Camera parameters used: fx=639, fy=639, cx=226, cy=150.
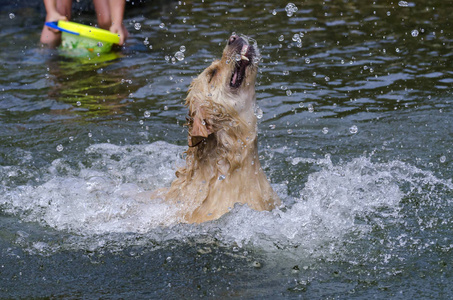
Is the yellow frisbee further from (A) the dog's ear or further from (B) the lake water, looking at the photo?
(A) the dog's ear

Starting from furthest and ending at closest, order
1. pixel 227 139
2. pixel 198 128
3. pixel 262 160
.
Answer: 1. pixel 262 160
2. pixel 227 139
3. pixel 198 128

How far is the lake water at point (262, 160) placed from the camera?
4.31 m

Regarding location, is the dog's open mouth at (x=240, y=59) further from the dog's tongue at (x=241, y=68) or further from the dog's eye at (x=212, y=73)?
the dog's eye at (x=212, y=73)

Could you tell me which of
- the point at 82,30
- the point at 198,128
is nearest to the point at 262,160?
the point at 198,128

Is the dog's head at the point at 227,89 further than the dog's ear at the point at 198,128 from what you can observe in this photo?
Yes

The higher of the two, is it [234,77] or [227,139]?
[234,77]

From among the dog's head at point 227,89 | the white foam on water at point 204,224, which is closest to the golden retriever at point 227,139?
the dog's head at point 227,89

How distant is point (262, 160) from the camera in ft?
21.2

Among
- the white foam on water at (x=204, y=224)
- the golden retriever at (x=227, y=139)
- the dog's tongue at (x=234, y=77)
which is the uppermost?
the dog's tongue at (x=234, y=77)

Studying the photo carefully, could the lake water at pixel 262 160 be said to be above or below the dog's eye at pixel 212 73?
below

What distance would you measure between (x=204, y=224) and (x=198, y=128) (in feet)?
2.49

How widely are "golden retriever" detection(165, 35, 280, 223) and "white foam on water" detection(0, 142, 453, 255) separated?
128 mm

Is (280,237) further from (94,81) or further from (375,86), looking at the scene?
(94,81)

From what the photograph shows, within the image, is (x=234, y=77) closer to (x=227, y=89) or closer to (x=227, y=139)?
(x=227, y=89)
